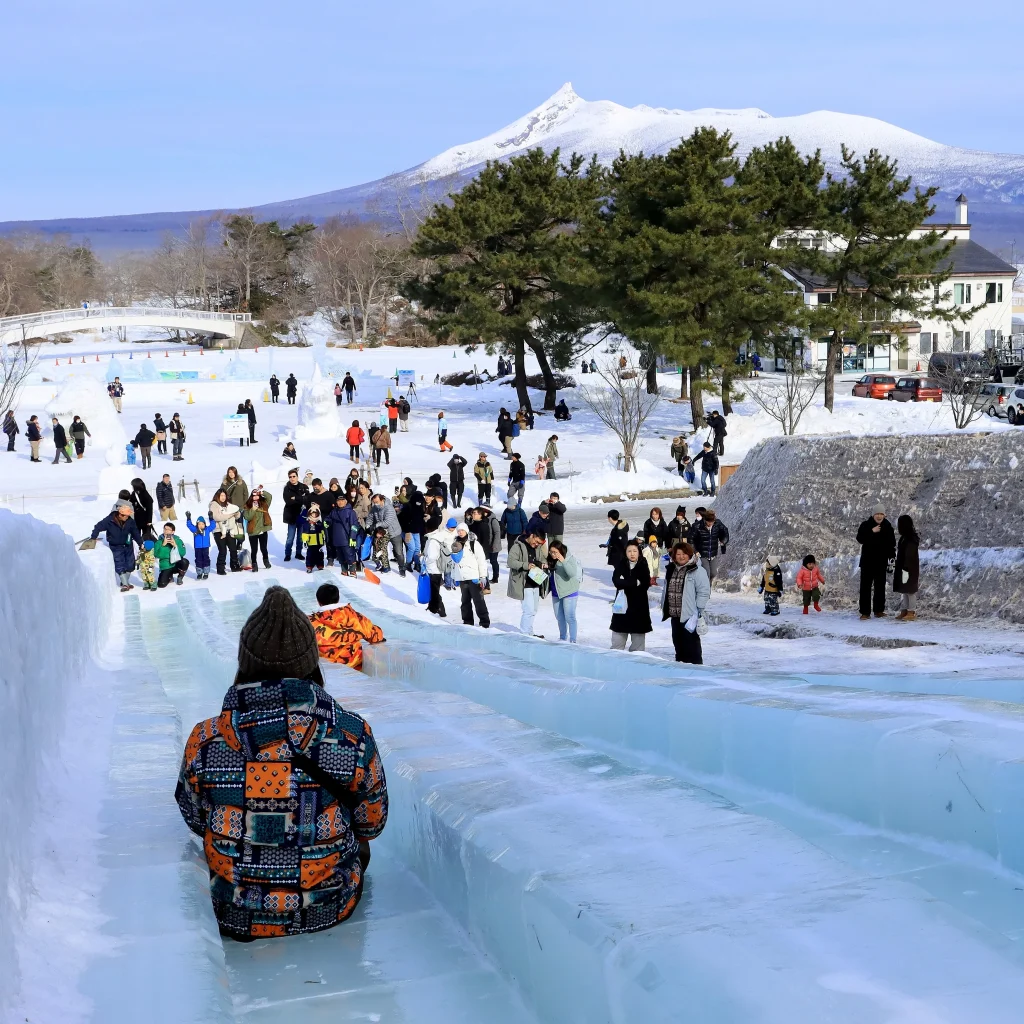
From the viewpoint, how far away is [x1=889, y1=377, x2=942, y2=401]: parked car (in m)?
45.1

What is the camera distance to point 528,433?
38875mm

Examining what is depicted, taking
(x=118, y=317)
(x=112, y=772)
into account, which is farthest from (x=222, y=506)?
(x=118, y=317)

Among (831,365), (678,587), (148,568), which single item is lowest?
(148,568)

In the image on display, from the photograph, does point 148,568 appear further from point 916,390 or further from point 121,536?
point 916,390

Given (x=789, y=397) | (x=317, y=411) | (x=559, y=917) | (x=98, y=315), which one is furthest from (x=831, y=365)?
(x=98, y=315)

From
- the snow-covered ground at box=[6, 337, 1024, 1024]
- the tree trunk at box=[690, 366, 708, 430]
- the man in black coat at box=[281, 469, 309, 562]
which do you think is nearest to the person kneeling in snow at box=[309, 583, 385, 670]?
the snow-covered ground at box=[6, 337, 1024, 1024]

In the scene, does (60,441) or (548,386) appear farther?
(548,386)

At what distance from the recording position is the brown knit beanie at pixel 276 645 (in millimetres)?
3406

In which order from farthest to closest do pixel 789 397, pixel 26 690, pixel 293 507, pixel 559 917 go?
pixel 789 397, pixel 293 507, pixel 26 690, pixel 559 917

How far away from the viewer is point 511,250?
136 ft

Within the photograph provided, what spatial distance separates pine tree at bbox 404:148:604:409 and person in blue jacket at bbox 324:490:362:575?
2329cm

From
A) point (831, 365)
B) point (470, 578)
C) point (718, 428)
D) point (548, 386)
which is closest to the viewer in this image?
point (470, 578)

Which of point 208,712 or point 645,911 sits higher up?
point 645,911

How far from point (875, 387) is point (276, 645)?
148 ft
